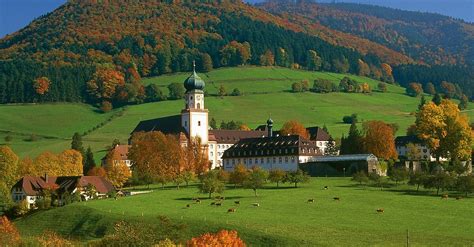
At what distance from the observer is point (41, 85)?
191000 millimetres

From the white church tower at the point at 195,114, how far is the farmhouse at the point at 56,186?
35.6 m

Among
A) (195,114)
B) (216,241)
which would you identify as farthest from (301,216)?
(195,114)

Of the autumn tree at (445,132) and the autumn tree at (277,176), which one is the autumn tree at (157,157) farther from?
the autumn tree at (445,132)

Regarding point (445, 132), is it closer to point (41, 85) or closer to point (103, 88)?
point (103, 88)

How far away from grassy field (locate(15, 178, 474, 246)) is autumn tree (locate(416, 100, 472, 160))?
18.0m

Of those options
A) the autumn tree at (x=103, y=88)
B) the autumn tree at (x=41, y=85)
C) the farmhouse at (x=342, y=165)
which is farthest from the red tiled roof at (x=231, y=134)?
the autumn tree at (x=41, y=85)

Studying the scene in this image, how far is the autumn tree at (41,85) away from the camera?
19012 cm

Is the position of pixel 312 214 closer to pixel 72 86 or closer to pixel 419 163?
pixel 419 163

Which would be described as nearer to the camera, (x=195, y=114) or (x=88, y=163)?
(x=88, y=163)

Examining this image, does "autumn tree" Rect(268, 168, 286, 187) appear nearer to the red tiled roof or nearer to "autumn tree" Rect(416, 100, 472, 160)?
"autumn tree" Rect(416, 100, 472, 160)

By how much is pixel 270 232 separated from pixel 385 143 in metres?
57.9

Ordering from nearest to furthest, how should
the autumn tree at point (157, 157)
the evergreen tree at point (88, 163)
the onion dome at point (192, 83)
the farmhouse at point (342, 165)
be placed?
the farmhouse at point (342, 165)
the autumn tree at point (157, 157)
the evergreen tree at point (88, 163)
the onion dome at point (192, 83)

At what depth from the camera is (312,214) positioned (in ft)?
246

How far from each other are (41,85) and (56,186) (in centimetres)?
8939
